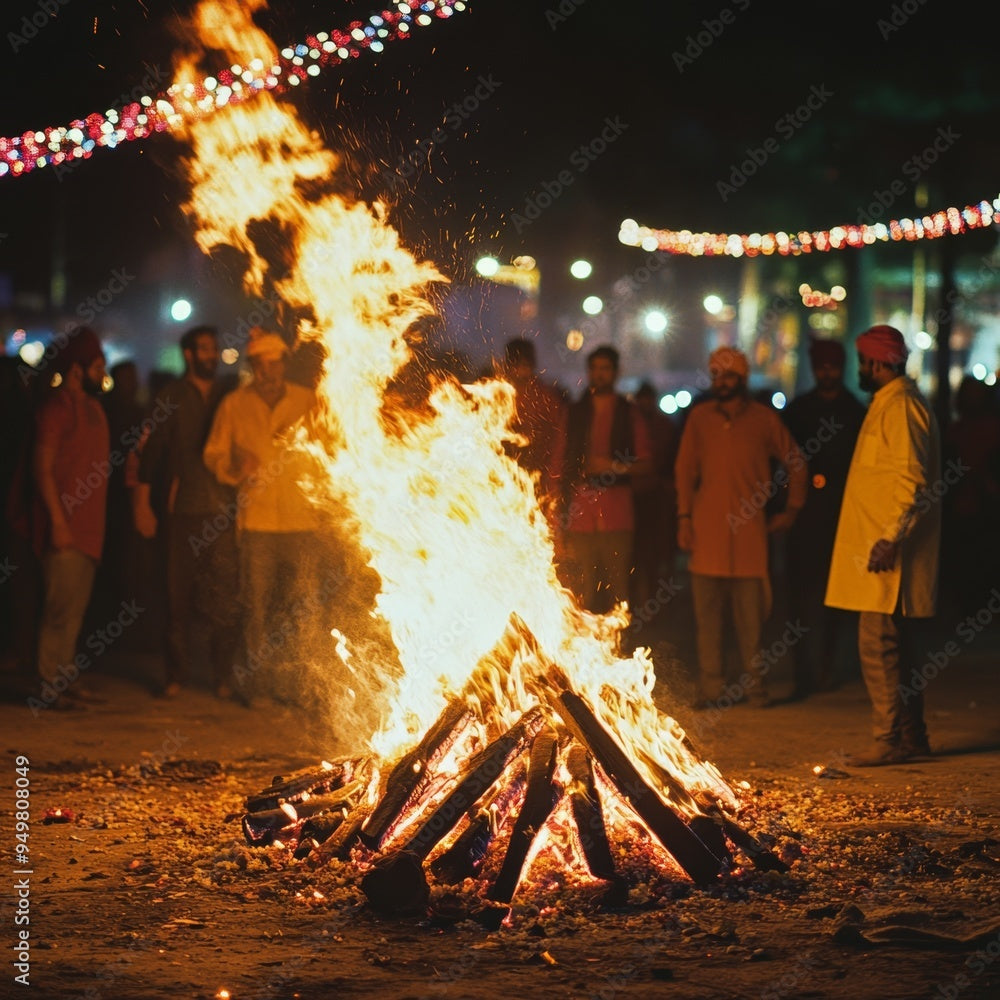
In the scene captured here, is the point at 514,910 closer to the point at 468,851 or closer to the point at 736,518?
the point at 468,851

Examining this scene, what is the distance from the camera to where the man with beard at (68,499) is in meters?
9.23

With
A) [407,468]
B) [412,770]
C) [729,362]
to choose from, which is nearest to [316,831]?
[412,770]

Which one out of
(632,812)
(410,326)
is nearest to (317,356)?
(410,326)

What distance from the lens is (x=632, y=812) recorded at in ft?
19.6

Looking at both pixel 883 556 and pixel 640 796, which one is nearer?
pixel 640 796

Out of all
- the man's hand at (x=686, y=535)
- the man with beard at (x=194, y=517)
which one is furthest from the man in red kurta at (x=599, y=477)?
the man with beard at (x=194, y=517)

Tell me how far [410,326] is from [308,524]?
2057 millimetres

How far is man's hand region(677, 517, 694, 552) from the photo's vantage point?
976 cm

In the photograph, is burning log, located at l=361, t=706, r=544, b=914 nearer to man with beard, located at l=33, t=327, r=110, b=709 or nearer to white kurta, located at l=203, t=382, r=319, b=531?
white kurta, located at l=203, t=382, r=319, b=531

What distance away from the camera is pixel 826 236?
18422 millimetres

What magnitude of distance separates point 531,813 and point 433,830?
1.32 ft

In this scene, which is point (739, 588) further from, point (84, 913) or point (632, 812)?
point (84, 913)

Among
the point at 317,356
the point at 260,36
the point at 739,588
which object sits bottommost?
the point at 739,588

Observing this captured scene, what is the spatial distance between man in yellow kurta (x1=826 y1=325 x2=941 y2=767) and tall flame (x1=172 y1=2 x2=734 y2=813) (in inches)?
53.6
